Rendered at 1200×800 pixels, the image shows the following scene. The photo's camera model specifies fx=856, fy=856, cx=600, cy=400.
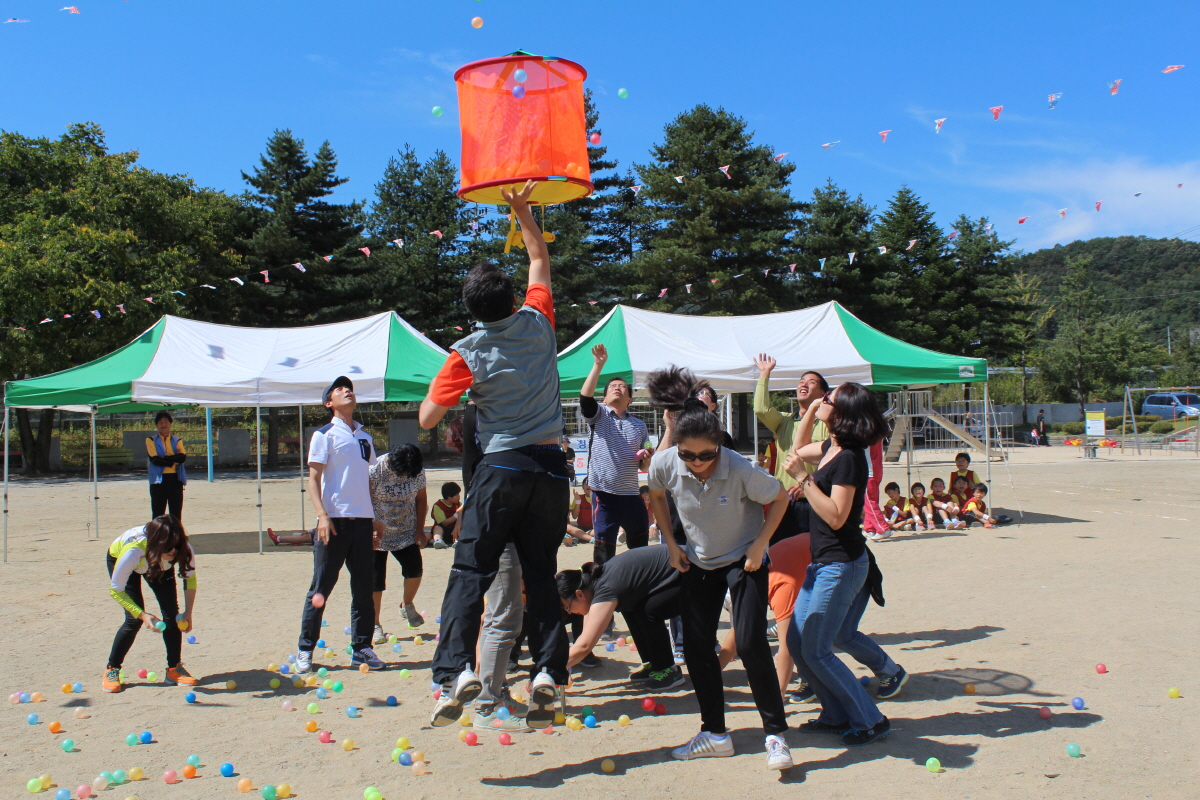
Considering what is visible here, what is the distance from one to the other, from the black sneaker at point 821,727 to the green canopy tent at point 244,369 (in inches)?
294

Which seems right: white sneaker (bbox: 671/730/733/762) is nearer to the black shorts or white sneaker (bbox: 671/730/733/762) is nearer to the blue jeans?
the blue jeans

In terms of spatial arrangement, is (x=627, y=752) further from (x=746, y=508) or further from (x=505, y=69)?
(x=505, y=69)

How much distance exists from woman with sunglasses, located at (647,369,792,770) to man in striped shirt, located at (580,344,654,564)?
1843mm

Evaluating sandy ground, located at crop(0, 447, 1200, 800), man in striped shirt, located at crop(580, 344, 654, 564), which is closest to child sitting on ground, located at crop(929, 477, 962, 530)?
sandy ground, located at crop(0, 447, 1200, 800)

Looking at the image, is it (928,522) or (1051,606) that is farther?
(928,522)

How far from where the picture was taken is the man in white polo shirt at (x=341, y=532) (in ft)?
17.7

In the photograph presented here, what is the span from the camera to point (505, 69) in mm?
4465

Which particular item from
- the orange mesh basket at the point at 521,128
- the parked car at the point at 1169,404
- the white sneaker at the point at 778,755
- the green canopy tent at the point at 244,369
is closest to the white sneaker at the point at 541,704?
the white sneaker at the point at 778,755

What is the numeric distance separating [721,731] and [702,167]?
32.5 meters

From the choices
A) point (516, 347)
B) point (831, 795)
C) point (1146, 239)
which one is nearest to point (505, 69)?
point (516, 347)

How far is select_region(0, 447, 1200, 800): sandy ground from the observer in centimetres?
366

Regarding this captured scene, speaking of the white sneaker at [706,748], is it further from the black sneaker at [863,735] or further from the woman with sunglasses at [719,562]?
the black sneaker at [863,735]

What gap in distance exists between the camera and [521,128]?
443cm

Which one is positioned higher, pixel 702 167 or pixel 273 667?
pixel 702 167
